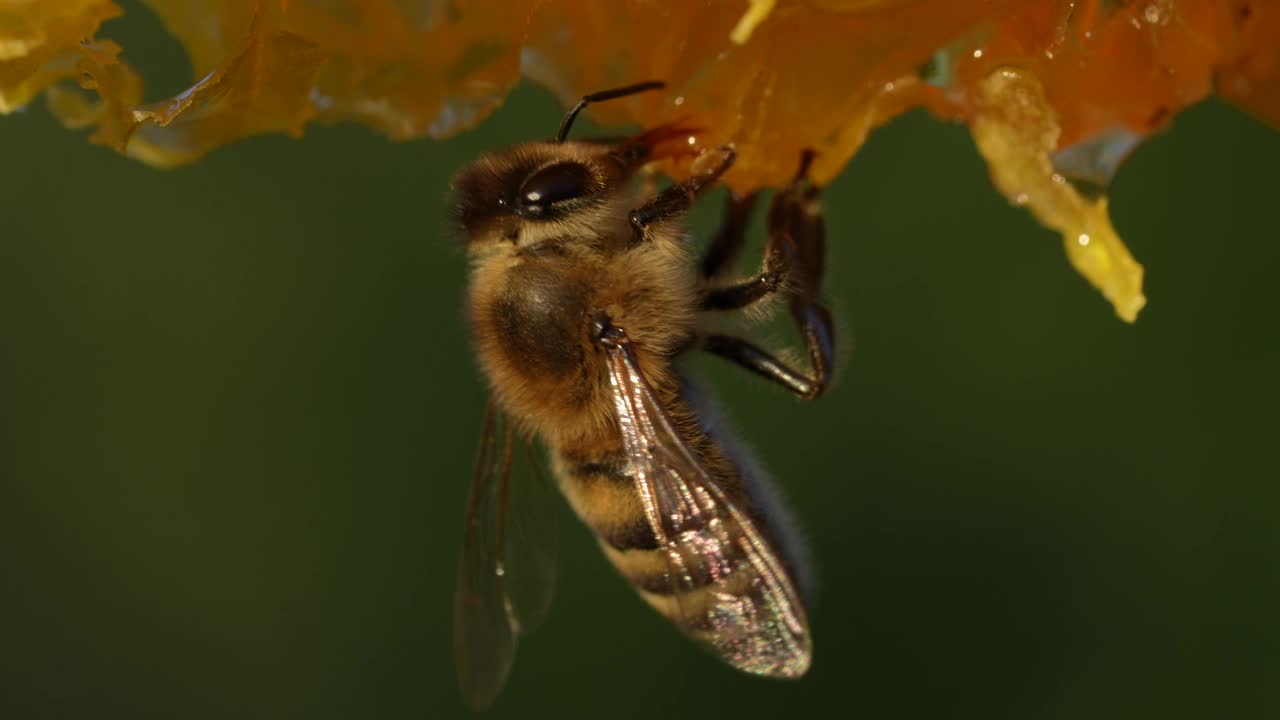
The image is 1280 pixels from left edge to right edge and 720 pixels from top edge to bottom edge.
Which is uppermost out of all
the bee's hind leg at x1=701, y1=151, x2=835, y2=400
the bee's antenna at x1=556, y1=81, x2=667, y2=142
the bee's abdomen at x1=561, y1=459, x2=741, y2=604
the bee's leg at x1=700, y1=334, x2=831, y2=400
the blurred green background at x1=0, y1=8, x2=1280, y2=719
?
the bee's antenna at x1=556, y1=81, x2=667, y2=142

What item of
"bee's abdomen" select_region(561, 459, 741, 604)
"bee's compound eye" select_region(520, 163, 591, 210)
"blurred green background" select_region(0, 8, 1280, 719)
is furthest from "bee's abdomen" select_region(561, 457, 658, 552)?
"blurred green background" select_region(0, 8, 1280, 719)

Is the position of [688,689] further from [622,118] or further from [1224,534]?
[622,118]

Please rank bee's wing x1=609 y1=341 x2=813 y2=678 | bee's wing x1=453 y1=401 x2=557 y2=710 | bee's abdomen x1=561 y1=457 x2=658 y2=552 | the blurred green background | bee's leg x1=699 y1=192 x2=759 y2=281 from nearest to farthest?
bee's wing x1=609 y1=341 x2=813 y2=678, bee's abdomen x1=561 y1=457 x2=658 y2=552, bee's leg x1=699 y1=192 x2=759 y2=281, bee's wing x1=453 y1=401 x2=557 y2=710, the blurred green background

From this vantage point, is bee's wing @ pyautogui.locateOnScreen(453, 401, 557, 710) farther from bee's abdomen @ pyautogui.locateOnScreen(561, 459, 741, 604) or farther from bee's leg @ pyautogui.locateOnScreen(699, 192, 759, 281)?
bee's leg @ pyautogui.locateOnScreen(699, 192, 759, 281)

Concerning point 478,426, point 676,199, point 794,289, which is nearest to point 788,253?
point 794,289

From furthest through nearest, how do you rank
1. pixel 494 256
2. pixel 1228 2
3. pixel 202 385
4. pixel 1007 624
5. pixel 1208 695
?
pixel 202 385 → pixel 1007 624 → pixel 1208 695 → pixel 494 256 → pixel 1228 2

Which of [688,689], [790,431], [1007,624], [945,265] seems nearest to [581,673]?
[688,689]

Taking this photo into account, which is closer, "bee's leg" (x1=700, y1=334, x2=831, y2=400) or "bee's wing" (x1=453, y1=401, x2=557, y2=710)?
"bee's leg" (x1=700, y1=334, x2=831, y2=400)
